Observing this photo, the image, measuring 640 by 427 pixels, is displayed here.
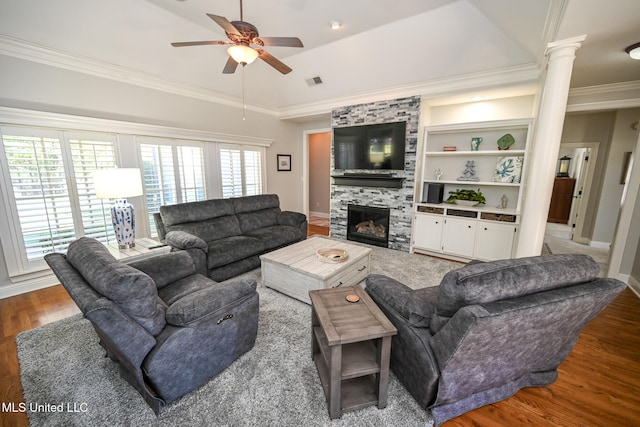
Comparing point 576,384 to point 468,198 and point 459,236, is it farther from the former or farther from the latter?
point 468,198

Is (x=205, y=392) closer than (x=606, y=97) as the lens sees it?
Yes

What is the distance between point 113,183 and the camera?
7.96 ft

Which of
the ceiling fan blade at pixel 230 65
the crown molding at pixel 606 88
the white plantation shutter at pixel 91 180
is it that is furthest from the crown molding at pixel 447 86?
the white plantation shutter at pixel 91 180

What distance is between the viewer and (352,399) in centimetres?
152

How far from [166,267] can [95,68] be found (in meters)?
2.84

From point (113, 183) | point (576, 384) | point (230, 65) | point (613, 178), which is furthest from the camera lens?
point (613, 178)

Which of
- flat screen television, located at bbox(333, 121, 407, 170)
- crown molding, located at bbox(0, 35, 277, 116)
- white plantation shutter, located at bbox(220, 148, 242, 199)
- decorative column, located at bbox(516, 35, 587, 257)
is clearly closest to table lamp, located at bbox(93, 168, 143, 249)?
crown molding, located at bbox(0, 35, 277, 116)

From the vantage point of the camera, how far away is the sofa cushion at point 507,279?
1.21 meters

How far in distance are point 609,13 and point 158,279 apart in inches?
163

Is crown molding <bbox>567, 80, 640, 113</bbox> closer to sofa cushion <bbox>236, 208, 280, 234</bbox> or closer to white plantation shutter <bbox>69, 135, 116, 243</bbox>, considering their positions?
sofa cushion <bbox>236, 208, 280, 234</bbox>

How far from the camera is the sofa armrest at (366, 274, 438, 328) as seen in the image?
5.00 ft

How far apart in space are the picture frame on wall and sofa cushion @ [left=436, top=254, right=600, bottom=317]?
5123 mm

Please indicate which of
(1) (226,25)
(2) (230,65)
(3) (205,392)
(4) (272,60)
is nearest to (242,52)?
(1) (226,25)

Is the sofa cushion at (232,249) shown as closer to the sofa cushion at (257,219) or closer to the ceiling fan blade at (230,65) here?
the sofa cushion at (257,219)
